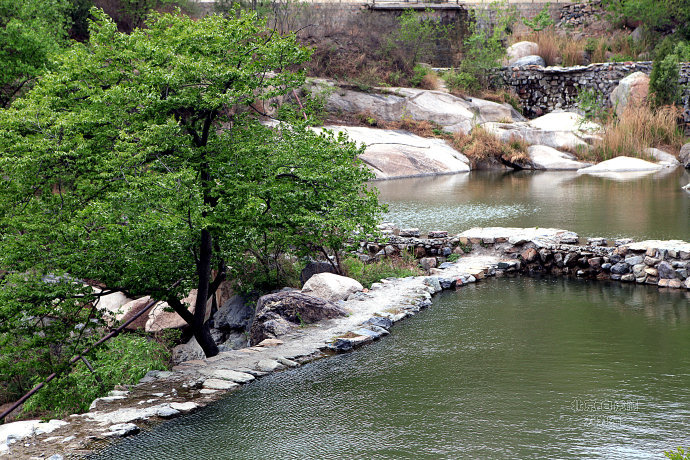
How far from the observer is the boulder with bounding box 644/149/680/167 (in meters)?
24.4

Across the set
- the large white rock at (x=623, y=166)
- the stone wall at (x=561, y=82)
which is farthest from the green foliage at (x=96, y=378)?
the stone wall at (x=561, y=82)

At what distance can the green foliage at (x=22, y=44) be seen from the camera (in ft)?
60.4

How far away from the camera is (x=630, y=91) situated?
2797 centimetres

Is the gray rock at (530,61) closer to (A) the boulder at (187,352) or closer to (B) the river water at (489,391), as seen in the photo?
(B) the river water at (489,391)

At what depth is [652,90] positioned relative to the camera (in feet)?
88.3

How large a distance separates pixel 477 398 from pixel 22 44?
1722 cm

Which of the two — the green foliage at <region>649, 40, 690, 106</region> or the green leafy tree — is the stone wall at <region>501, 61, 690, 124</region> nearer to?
the green foliage at <region>649, 40, 690, 106</region>

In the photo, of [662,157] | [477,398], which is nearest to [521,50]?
[662,157]

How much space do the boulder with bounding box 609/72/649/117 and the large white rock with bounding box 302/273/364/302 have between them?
2079 cm

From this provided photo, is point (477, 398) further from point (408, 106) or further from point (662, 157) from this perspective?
point (408, 106)

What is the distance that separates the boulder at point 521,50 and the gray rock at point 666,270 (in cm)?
2509

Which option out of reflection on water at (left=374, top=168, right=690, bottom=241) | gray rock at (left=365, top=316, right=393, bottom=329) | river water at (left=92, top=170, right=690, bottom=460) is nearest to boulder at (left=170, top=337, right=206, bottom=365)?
gray rock at (left=365, top=316, right=393, bottom=329)

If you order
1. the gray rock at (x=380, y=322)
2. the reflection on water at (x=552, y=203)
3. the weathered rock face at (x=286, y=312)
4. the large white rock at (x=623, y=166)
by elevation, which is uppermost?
the large white rock at (x=623, y=166)

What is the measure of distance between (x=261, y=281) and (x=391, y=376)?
3.81 meters
